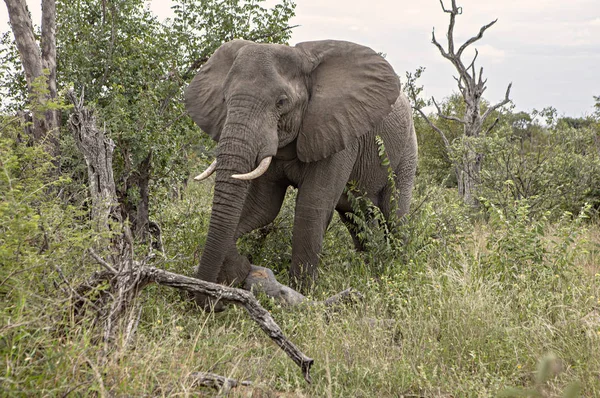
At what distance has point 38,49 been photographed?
21.3ft

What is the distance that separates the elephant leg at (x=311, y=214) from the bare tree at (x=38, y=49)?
2835 mm

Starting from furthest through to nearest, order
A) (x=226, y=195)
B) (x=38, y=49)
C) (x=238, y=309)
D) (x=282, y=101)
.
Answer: (x=38, y=49) < (x=282, y=101) < (x=226, y=195) < (x=238, y=309)

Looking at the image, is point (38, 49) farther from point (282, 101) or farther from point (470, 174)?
point (470, 174)

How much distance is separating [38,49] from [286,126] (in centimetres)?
323

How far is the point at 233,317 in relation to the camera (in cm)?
495

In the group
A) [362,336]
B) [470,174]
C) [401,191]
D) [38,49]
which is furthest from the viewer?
[470,174]

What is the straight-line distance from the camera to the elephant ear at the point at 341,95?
5570 mm

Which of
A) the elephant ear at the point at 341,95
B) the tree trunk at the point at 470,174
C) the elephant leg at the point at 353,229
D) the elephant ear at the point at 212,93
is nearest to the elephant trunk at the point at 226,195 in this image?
the elephant ear at the point at 212,93

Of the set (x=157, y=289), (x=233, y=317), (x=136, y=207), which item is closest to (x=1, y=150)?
(x=157, y=289)

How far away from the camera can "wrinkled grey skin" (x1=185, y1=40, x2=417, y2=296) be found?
500 cm

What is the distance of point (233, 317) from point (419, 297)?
1648 millimetres

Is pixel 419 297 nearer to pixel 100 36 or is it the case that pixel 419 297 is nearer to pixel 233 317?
pixel 233 317

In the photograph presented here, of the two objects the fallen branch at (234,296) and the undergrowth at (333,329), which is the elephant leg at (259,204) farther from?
the fallen branch at (234,296)

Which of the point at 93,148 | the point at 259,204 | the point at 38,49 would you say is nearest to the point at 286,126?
the point at 259,204
